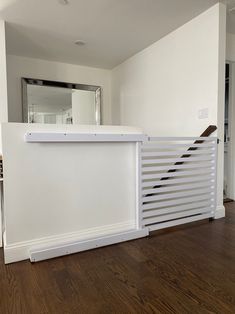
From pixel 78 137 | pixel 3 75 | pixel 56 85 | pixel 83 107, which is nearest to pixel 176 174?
pixel 78 137

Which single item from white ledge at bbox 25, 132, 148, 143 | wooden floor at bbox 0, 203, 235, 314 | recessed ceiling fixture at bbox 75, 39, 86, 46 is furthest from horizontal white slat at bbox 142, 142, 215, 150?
recessed ceiling fixture at bbox 75, 39, 86, 46

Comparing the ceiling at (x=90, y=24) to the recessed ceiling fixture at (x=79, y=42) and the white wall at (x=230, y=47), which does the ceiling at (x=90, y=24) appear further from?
the white wall at (x=230, y=47)

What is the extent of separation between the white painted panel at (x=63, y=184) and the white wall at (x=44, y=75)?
2.52m

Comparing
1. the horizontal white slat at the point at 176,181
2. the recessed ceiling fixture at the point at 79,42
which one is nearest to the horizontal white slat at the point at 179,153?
the horizontal white slat at the point at 176,181

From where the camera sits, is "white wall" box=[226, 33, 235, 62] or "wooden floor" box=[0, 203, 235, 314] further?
"white wall" box=[226, 33, 235, 62]

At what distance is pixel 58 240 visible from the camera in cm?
202

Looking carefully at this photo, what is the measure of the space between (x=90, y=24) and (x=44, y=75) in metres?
1.55

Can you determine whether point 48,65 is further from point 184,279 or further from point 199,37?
point 184,279

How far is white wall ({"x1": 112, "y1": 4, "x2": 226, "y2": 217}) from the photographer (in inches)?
107

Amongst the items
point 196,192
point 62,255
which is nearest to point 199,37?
point 196,192

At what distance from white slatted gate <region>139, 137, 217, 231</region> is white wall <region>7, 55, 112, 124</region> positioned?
2613 millimetres

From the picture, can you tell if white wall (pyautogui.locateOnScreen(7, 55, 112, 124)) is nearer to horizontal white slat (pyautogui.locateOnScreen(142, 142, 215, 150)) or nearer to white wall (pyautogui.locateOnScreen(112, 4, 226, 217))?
white wall (pyautogui.locateOnScreen(112, 4, 226, 217))

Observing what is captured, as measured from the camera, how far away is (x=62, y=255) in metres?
1.94

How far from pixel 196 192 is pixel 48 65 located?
3.35 metres
